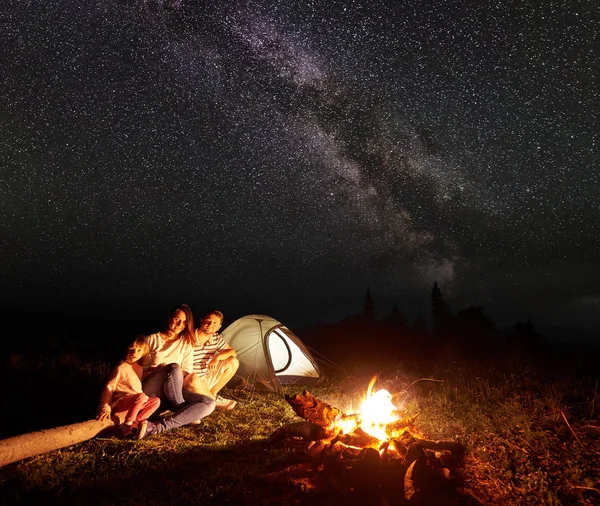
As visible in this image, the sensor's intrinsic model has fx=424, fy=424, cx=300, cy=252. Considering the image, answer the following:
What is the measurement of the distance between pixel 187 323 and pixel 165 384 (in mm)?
931

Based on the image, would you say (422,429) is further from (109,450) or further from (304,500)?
(109,450)

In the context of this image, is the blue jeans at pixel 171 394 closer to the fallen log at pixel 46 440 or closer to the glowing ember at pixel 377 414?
the fallen log at pixel 46 440

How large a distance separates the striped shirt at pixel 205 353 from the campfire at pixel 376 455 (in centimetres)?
233

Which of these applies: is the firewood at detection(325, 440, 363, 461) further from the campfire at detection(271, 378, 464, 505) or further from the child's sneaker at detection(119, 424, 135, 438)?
the child's sneaker at detection(119, 424, 135, 438)

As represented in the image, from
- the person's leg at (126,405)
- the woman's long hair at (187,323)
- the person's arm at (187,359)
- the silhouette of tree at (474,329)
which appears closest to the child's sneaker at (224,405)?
the person's arm at (187,359)

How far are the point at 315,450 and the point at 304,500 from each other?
2.78 feet

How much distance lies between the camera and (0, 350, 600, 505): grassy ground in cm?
397

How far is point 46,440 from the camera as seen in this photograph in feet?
14.9

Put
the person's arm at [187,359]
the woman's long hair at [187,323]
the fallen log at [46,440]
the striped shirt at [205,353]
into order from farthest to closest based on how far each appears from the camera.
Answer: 1. the striped shirt at [205,353]
2. the person's arm at [187,359]
3. the woman's long hair at [187,323]
4. the fallen log at [46,440]

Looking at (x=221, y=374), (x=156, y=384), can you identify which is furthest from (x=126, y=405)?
(x=221, y=374)

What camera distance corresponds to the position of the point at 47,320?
20.8 metres

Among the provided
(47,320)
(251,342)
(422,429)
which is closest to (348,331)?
(47,320)

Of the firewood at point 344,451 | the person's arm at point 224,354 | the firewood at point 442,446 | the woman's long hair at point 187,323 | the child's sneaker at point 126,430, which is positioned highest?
the woman's long hair at point 187,323

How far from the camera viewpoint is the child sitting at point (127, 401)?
5.15 meters
